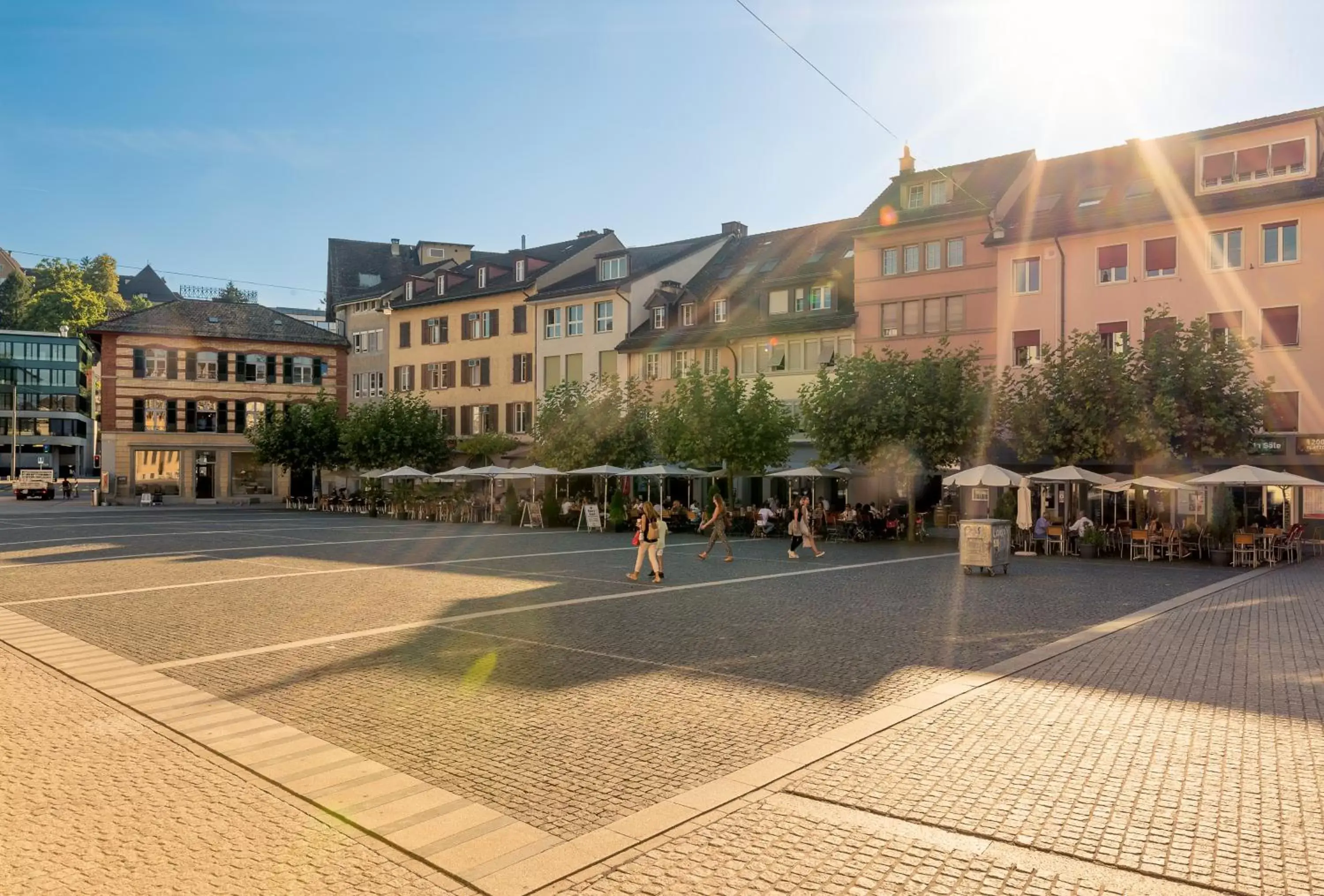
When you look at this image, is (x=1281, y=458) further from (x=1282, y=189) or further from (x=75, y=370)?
(x=75, y=370)

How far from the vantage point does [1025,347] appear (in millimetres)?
39000

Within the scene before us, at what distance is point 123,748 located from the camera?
24.1 ft

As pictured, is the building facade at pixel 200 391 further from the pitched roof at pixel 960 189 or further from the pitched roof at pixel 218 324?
the pitched roof at pixel 960 189

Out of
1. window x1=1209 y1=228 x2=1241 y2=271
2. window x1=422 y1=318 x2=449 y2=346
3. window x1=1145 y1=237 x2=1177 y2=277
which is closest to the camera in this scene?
window x1=1209 y1=228 x2=1241 y2=271

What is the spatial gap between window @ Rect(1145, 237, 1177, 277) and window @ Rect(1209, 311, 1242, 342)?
207cm

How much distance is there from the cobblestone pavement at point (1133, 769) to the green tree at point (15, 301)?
12618cm

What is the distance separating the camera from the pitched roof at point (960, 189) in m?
41.3

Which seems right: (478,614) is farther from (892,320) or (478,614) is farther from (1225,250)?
(892,320)

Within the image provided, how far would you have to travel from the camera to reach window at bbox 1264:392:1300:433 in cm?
3256

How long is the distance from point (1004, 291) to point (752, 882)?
37458 millimetres

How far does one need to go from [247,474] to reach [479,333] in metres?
18.9

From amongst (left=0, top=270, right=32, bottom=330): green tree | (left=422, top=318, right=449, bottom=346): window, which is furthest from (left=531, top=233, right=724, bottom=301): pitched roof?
(left=0, top=270, right=32, bottom=330): green tree

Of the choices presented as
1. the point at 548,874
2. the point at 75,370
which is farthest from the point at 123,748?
the point at 75,370

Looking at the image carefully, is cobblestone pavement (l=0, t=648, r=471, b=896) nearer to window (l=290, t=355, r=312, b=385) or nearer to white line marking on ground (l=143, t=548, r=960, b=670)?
white line marking on ground (l=143, t=548, r=960, b=670)
